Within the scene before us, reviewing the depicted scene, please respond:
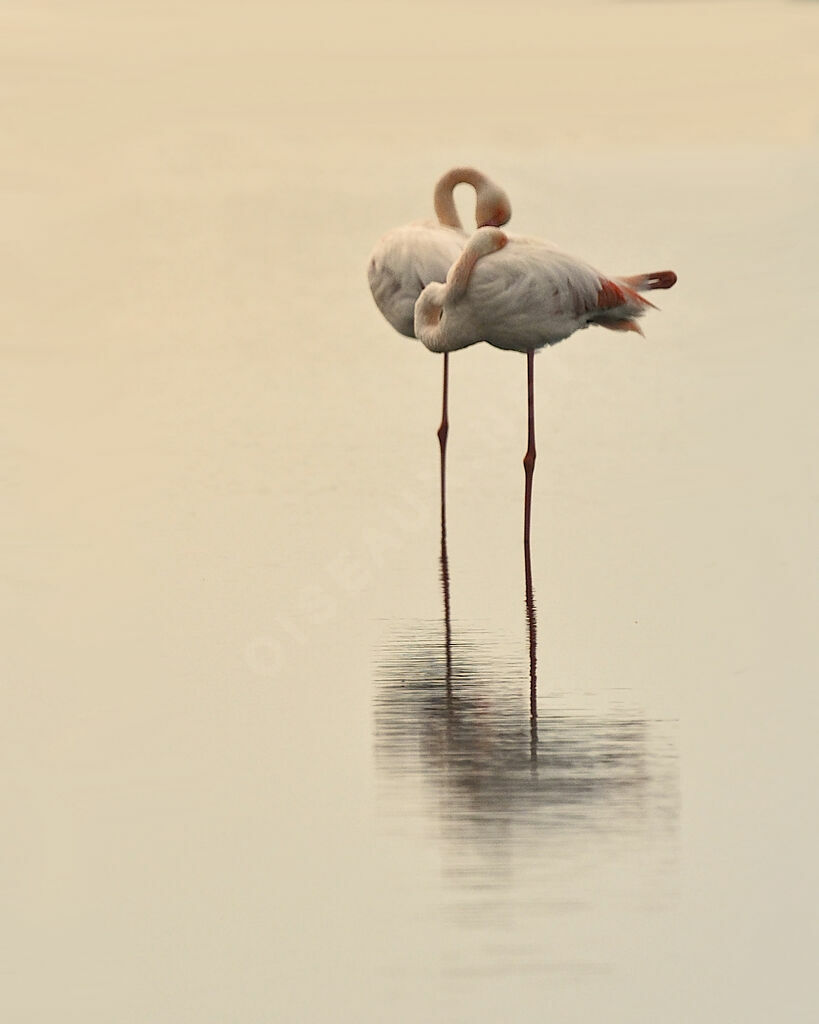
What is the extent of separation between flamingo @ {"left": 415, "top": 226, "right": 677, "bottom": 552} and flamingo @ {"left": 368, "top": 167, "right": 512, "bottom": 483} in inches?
44.4

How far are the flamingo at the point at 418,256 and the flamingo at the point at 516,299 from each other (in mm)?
1128

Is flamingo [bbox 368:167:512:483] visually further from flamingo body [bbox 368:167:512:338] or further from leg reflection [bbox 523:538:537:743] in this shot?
leg reflection [bbox 523:538:537:743]

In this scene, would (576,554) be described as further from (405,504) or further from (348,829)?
(348,829)

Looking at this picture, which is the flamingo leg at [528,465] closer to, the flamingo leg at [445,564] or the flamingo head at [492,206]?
the flamingo leg at [445,564]

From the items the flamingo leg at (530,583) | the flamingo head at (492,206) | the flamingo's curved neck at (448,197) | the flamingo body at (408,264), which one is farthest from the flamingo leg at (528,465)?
the flamingo's curved neck at (448,197)

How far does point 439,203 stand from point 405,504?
8.19ft

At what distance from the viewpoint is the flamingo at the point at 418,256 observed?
1279 centimetres

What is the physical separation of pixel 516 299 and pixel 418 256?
1.80 meters

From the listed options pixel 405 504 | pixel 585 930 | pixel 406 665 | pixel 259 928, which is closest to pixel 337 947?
pixel 259 928

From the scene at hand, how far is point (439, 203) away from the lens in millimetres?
13766

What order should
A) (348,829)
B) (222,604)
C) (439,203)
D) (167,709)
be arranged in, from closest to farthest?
(348,829), (167,709), (222,604), (439,203)

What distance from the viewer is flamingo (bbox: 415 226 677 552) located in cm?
1114

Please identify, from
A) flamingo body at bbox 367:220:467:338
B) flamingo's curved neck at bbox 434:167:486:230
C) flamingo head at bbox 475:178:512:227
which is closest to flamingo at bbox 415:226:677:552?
flamingo body at bbox 367:220:467:338

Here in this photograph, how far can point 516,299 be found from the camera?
36.6ft
